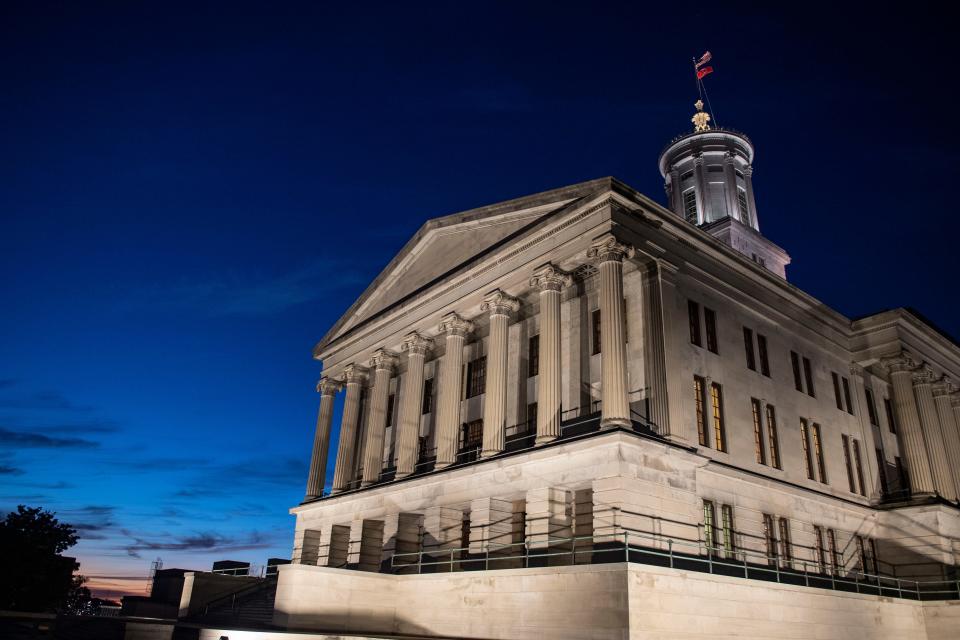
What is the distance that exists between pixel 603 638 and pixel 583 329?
625 inches

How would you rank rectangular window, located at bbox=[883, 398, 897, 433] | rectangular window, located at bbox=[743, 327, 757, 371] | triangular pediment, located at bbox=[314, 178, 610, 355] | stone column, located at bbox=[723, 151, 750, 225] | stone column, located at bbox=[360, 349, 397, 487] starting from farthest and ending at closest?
stone column, located at bbox=[723, 151, 750, 225]
rectangular window, located at bbox=[883, 398, 897, 433]
stone column, located at bbox=[360, 349, 397, 487]
rectangular window, located at bbox=[743, 327, 757, 371]
triangular pediment, located at bbox=[314, 178, 610, 355]

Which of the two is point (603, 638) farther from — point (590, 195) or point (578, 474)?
point (590, 195)

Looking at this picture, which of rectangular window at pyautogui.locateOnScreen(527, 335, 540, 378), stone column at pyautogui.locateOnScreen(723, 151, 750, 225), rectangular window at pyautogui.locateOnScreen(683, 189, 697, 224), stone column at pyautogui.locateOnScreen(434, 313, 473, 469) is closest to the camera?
stone column at pyautogui.locateOnScreen(434, 313, 473, 469)

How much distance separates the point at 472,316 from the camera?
119 ft

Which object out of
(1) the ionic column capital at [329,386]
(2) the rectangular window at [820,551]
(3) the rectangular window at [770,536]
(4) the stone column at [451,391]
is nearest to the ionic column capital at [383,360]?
(1) the ionic column capital at [329,386]

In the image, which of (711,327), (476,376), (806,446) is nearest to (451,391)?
(476,376)

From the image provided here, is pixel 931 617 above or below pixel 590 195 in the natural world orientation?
below

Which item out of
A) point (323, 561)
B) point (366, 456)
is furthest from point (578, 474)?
point (323, 561)

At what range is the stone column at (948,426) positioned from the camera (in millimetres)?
40594

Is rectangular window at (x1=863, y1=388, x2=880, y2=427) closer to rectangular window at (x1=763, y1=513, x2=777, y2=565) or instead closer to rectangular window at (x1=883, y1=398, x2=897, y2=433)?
rectangular window at (x1=883, y1=398, x2=897, y2=433)

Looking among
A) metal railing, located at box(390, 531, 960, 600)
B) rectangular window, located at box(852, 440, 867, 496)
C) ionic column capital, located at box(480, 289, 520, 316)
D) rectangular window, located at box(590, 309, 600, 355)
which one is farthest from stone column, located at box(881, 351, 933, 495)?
ionic column capital, located at box(480, 289, 520, 316)

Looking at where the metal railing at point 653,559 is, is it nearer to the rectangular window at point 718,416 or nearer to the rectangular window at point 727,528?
the rectangular window at point 727,528

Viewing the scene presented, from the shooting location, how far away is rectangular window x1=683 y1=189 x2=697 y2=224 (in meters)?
59.6

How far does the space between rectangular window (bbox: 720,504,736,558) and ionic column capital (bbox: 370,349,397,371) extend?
68.1 feet
